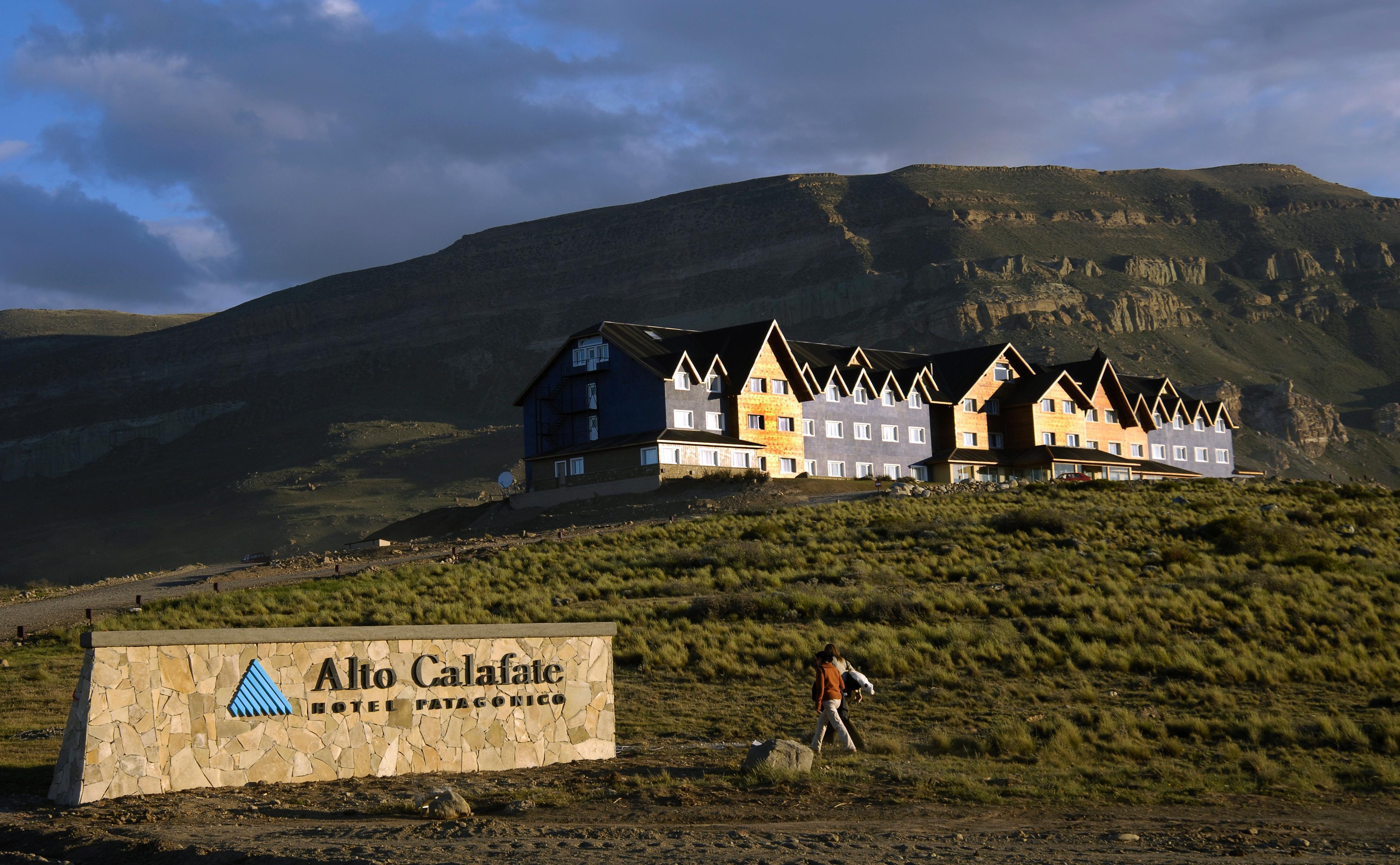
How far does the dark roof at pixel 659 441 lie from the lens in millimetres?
63656

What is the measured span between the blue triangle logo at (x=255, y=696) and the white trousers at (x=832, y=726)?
6.49 m

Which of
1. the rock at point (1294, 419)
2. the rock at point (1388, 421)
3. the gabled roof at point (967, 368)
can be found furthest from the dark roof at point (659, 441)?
the rock at point (1388, 421)

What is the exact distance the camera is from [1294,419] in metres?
137

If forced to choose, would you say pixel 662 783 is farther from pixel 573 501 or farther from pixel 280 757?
pixel 573 501

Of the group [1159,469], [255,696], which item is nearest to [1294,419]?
[1159,469]

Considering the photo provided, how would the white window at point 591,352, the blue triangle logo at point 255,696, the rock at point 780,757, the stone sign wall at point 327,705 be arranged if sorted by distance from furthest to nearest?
the white window at point 591,352 → the rock at point 780,757 → the blue triangle logo at point 255,696 → the stone sign wall at point 327,705

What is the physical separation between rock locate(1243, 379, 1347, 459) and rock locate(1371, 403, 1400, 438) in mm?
5671

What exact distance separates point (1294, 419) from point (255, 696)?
138m

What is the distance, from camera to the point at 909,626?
2870 centimetres

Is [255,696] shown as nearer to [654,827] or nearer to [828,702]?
[654,827]

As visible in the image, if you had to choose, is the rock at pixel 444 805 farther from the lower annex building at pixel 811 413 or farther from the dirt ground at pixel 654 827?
the lower annex building at pixel 811 413

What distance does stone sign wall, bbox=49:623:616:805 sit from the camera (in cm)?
1437

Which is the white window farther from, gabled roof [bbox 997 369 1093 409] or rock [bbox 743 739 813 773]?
rock [bbox 743 739 813 773]

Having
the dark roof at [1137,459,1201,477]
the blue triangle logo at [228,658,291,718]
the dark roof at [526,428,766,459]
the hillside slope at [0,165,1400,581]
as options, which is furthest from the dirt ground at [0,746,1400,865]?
the hillside slope at [0,165,1400,581]
